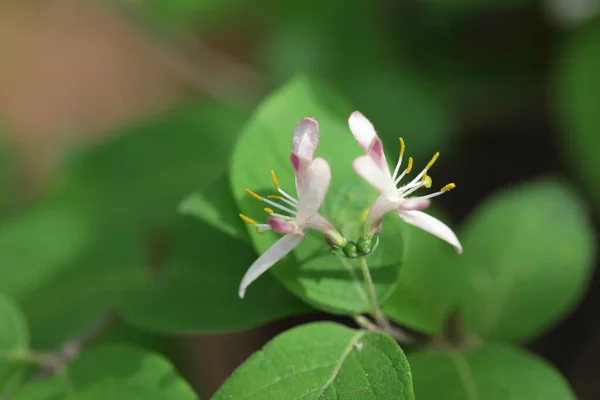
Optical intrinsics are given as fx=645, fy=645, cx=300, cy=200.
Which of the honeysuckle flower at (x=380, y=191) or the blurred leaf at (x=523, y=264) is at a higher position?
the honeysuckle flower at (x=380, y=191)

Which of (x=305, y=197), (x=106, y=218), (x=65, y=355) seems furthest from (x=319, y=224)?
(x=106, y=218)

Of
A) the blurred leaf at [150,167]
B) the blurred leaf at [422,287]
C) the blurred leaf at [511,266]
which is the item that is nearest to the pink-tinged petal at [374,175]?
the blurred leaf at [422,287]

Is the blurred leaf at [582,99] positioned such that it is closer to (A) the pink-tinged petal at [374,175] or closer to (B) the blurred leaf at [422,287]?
(B) the blurred leaf at [422,287]

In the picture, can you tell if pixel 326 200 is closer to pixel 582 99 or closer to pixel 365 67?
pixel 582 99

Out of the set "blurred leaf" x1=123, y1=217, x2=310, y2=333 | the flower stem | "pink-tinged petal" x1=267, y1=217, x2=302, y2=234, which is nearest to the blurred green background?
"blurred leaf" x1=123, y1=217, x2=310, y2=333

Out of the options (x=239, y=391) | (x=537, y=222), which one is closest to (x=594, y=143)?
(x=537, y=222)

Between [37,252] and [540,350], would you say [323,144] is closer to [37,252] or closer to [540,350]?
[37,252]

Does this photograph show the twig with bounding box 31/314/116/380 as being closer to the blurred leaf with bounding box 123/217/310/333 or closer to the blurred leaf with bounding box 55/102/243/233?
the blurred leaf with bounding box 123/217/310/333

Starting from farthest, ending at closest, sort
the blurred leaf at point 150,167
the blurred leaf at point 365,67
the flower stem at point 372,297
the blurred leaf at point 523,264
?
the blurred leaf at point 365,67
the blurred leaf at point 150,167
the blurred leaf at point 523,264
the flower stem at point 372,297
